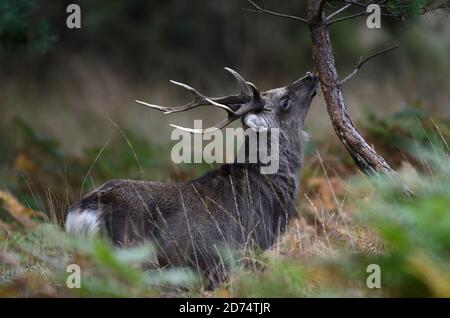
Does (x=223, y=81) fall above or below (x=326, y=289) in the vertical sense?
above

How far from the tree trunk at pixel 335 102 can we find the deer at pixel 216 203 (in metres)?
0.74

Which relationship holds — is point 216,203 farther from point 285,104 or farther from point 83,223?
point 285,104

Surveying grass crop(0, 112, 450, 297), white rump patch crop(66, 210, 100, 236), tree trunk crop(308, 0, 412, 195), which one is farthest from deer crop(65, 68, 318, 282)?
tree trunk crop(308, 0, 412, 195)

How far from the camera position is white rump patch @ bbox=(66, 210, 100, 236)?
6.91 metres

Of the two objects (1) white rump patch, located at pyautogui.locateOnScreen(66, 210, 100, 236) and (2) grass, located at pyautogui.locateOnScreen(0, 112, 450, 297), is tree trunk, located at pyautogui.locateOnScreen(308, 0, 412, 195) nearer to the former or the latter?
(2) grass, located at pyautogui.locateOnScreen(0, 112, 450, 297)

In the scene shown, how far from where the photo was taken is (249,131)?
7941 mm

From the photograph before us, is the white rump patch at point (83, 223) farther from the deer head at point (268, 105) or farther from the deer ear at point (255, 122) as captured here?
the deer ear at point (255, 122)

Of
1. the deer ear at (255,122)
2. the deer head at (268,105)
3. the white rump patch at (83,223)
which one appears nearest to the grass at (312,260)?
the white rump patch at (83,223)

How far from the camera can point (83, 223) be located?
22.7 ft

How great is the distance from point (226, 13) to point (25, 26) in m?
12.6

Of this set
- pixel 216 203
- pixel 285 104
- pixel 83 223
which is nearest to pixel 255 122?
pixel 285 104
